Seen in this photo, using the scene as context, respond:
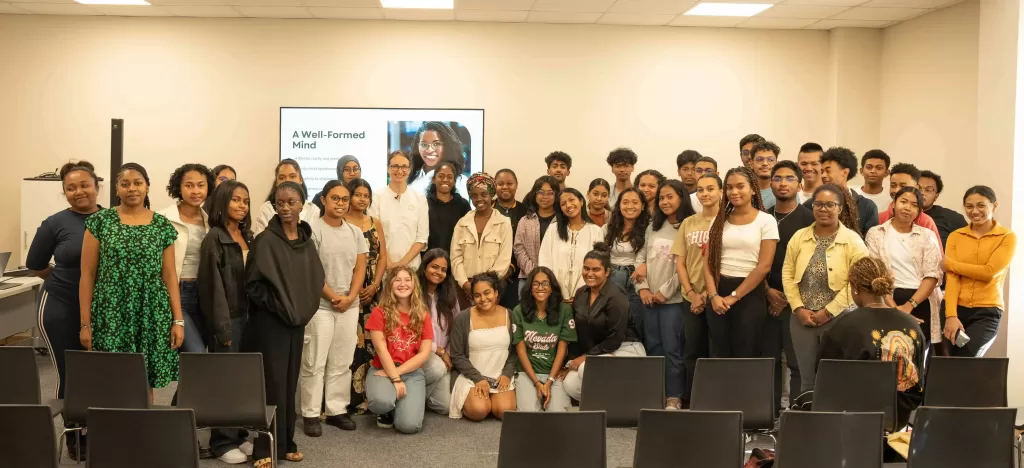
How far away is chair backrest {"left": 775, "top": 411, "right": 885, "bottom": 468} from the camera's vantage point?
2.85m

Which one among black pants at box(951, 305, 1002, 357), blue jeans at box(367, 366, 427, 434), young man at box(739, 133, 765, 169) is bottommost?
blue jeans at box(367, 366, 427, 434)

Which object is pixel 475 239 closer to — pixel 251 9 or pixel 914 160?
pixel 251 9

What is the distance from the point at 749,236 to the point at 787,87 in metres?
4.20

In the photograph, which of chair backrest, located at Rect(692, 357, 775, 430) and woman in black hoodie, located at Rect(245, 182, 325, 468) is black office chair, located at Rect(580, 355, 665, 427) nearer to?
chair backrest, located at Rect(692, 357, 775, 430)

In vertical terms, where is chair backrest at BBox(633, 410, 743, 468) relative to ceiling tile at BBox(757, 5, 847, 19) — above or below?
below

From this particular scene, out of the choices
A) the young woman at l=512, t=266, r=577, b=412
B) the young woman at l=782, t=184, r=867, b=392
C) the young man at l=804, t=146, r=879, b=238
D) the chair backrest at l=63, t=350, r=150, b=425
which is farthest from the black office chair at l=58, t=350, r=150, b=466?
the young man at l=804, t=146, r=879, b=238

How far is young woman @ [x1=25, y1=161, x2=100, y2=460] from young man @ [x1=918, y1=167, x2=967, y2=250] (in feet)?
16.1

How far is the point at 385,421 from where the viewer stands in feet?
16.5

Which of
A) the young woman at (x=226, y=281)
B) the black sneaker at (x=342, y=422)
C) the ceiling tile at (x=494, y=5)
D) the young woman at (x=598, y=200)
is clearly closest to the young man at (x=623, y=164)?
the young woman at (x=598, y=200)

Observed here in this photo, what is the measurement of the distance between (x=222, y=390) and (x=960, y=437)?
2917mm

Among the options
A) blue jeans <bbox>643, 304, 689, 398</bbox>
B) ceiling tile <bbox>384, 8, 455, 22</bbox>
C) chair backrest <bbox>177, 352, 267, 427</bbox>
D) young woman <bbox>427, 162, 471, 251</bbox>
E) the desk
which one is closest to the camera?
chair backrest <bbox>177, 352, 267, 427</bbox>

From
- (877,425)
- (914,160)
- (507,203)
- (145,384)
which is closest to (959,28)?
(914,160)

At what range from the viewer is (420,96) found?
8117 millimetres

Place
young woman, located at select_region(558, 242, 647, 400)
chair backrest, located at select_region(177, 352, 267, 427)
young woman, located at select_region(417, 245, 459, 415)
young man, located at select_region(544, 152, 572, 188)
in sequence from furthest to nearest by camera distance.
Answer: young man, located at select_region(544, 152, 572, 188) → young woman, located at select_region(417, 245, 459, 415) → young woman, located at select_region(558, 242, 647, 400) → chair backrest, located at select_region(177, 352, 267, 427)
